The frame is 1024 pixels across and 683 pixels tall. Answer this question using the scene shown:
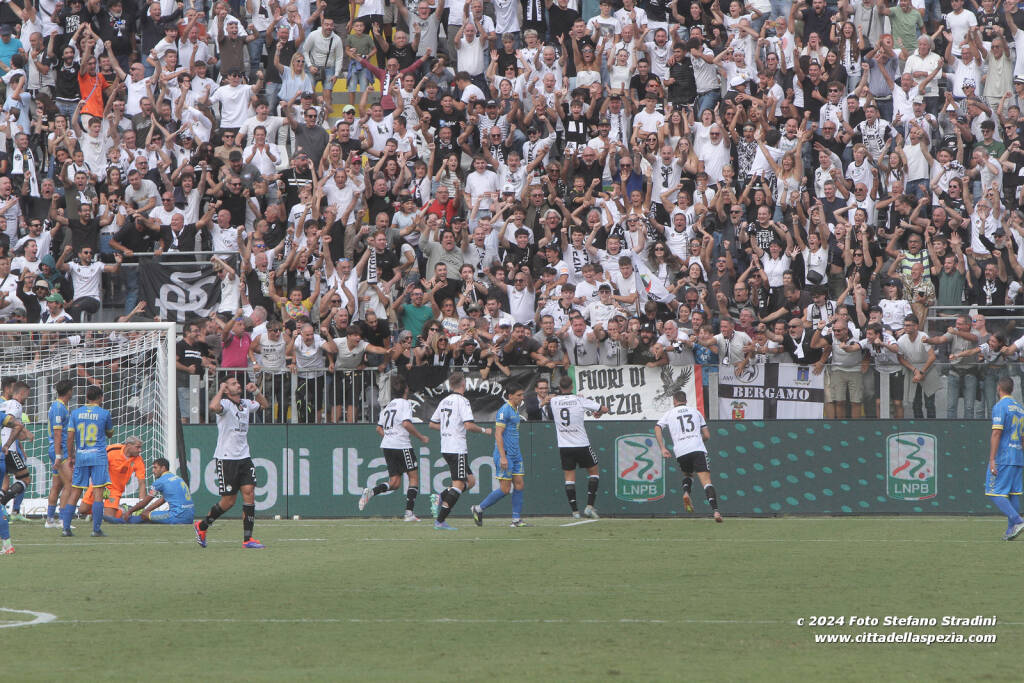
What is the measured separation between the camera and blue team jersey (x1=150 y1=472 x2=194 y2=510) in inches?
851

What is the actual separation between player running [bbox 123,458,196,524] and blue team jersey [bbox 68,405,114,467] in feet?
5.60

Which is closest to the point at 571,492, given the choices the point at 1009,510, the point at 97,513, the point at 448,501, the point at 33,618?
the point at 448,501

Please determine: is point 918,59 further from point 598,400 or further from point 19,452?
point 19,452

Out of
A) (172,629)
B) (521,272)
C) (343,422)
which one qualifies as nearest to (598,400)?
(521,272)

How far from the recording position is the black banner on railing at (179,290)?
973 inches

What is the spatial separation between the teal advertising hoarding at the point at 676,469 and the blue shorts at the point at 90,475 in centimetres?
331

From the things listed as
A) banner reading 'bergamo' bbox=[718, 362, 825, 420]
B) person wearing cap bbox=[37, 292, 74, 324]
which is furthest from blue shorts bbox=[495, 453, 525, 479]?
person wearing cap bbox=[37, 292, 74, 324]

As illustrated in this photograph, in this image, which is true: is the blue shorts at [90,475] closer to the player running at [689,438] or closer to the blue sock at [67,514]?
the blue sock at [67,514]

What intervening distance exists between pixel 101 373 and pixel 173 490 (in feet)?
8.62

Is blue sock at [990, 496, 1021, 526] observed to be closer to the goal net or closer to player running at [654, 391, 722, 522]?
player running at [654, 391, 722, 522]

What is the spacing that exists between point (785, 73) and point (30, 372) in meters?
14.3

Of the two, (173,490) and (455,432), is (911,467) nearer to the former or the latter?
(455,432)

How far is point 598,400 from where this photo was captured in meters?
22.6

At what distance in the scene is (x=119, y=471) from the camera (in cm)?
2233
